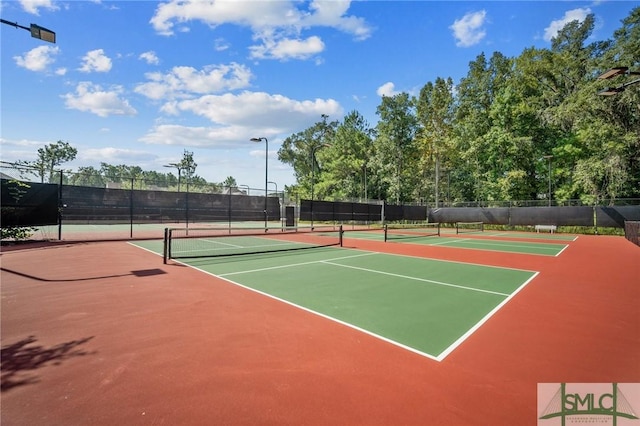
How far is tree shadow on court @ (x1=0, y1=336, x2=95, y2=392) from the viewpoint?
136 inches

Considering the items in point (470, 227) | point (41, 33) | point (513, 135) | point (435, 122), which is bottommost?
point (470, 227)

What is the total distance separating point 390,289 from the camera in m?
7.52

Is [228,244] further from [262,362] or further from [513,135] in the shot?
[513,135]

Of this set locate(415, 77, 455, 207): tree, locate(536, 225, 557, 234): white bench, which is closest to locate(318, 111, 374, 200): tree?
locate(415, 77, 455, 207): tree

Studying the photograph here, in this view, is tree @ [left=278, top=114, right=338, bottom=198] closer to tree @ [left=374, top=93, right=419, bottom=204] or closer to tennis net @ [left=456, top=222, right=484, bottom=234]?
tree @ [left=374, top=93, right=419, bottom=204]

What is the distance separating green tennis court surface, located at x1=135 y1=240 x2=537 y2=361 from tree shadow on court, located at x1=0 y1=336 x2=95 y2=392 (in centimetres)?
349

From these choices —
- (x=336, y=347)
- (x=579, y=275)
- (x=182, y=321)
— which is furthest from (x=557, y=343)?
(x=579, y=275)

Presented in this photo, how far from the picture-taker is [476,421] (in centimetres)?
293

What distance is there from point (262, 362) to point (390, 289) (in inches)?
168

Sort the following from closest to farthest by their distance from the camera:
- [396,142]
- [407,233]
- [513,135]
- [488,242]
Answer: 1. [488,242]
2. [407,233]
3. [513,135]
4. [396,142]

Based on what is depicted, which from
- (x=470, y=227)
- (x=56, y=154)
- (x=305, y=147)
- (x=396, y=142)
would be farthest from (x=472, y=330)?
(x=56, y=154)

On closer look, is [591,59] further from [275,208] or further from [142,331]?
[142,331]

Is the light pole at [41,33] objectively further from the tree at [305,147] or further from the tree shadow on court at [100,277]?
the tree at [305,147]

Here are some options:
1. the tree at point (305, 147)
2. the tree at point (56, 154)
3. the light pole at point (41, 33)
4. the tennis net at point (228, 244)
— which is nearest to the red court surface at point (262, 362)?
the tennis net at point (228, 244)
